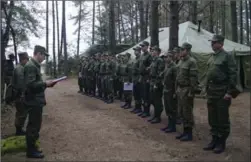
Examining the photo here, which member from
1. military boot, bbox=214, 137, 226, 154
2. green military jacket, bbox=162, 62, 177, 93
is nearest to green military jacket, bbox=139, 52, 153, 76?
green military jacket, bbox=162, 62, 177, 93

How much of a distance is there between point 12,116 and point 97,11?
26.4 meters

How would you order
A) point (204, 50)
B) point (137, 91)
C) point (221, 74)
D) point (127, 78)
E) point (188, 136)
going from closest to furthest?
1. point (221, 74)
2. point (188, 136)
3. point (137, 91)
4. point (127, 78)
5. point (204, 50)

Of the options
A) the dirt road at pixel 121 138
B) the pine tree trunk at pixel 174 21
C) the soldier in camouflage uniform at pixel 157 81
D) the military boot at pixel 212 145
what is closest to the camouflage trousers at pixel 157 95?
the soldier in camouflage uniform at pixel 157 81

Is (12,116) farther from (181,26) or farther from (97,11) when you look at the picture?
(97,11)

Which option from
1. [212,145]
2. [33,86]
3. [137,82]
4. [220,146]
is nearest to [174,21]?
[137,82]

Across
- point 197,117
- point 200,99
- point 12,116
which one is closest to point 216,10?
point 200,99

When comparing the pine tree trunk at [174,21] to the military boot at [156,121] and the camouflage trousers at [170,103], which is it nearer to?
the military boot at [156,121]

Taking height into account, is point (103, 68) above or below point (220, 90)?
above

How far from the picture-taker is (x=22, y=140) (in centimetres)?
606

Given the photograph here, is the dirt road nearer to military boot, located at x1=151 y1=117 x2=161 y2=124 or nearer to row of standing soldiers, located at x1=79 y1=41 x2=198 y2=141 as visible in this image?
military boot, located at x1=151 y1=117 x2=161 y2=124

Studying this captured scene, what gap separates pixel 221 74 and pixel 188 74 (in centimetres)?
98

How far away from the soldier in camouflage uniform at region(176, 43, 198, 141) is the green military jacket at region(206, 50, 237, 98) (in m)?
0.65

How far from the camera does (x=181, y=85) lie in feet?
22.5

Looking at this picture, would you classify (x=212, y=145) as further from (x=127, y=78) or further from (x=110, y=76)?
(x=110, y=76)
